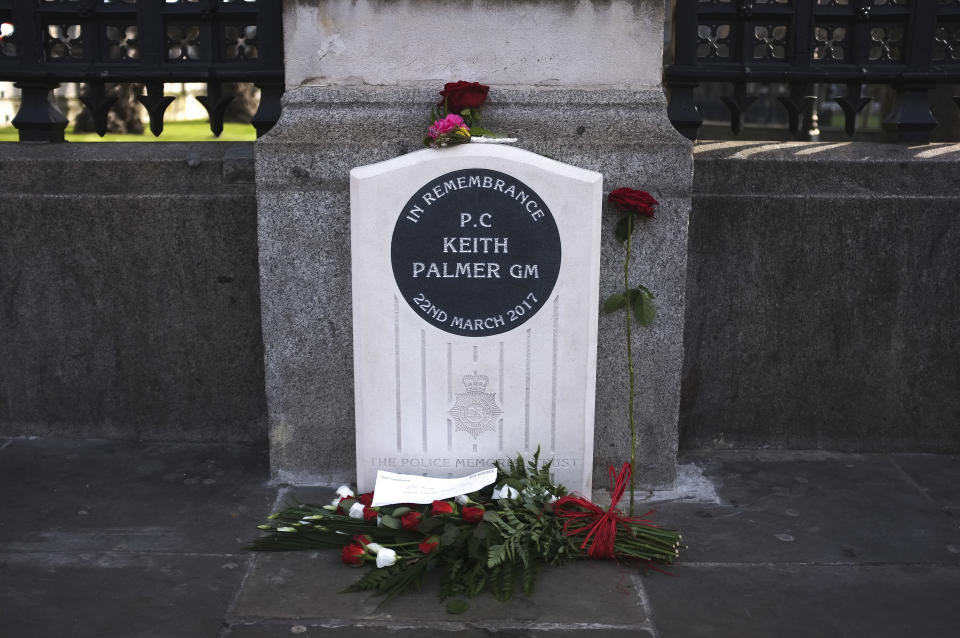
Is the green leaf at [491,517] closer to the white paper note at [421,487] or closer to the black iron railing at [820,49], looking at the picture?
the white paper note at [421,487]

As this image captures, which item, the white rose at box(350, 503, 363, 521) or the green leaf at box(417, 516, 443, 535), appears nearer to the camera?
the green leaf at box(417, 516, 443, 535)

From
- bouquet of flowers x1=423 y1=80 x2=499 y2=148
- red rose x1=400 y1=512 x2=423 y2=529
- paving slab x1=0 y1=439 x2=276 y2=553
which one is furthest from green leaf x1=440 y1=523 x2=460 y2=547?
bouquet of flowers x1=423 y1=80 x2=499 y2=148

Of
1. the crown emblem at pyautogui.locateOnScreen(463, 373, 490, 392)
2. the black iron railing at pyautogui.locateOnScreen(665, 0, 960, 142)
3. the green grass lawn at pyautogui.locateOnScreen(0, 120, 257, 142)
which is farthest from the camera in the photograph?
the green grass lawn at pyautogui.locateOnScreen(0, 120, 257, 142)

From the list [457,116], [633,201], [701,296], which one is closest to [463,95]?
[457,116]

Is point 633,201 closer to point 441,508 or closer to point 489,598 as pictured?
point 441,508

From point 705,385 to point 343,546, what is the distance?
2.05m

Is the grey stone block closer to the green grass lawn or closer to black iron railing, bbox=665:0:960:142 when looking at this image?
black iron railing, bbox=665:0:960:142

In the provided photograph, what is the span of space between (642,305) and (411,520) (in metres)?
1.34

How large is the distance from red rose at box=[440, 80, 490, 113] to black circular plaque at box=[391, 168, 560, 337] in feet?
0.94

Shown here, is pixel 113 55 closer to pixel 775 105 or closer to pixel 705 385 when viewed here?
pixel 705 385

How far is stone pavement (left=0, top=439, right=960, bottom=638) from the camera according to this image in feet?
11.6

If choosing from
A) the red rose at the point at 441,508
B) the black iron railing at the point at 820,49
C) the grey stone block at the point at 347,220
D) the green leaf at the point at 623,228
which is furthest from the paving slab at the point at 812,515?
the black iron railing at the point at 820,49

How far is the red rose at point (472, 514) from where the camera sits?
154 inches

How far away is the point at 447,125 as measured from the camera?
13.5ft
